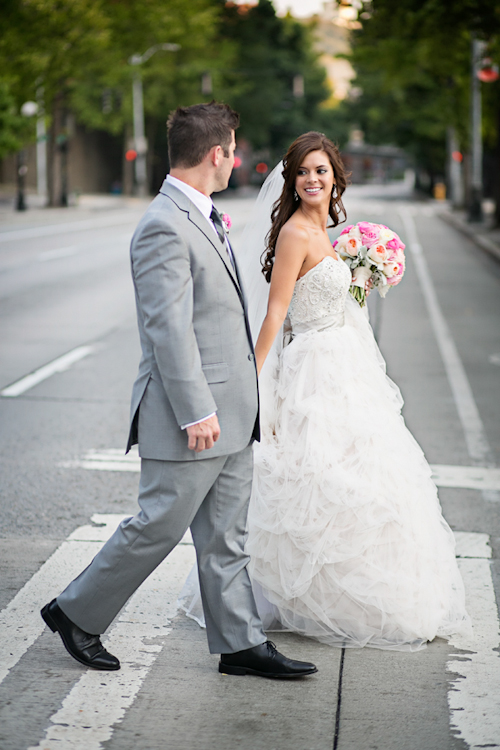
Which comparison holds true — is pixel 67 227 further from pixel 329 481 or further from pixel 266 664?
pixel 266 664

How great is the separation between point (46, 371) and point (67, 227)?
70.2 feet

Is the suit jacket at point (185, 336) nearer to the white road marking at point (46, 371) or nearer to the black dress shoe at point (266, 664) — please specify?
the black dress shoe at point (266, 664)

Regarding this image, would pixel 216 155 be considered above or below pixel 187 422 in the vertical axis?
above

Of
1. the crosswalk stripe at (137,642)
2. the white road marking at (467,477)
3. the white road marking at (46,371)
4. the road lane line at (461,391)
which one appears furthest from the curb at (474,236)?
the crosswalk stripe at (137,642)

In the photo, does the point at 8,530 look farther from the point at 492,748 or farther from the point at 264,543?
the point at 492,748

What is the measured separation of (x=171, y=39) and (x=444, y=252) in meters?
32.3

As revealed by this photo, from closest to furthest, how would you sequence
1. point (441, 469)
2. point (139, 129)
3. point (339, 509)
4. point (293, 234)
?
point (339, 509), point (293, 234), point (441, 469), point (139, 129)

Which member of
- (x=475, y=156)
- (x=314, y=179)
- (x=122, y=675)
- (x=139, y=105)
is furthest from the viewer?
(x=139, y=105)

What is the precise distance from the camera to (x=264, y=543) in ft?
12.2

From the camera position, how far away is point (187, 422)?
9.95 ft

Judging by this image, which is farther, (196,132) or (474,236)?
(474,236)

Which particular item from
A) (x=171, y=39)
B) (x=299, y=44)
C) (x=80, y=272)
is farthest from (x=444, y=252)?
(x=299, y=44)

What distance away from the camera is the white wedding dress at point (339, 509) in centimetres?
364

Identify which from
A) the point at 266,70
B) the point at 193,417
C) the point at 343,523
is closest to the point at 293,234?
the point at 193,417
